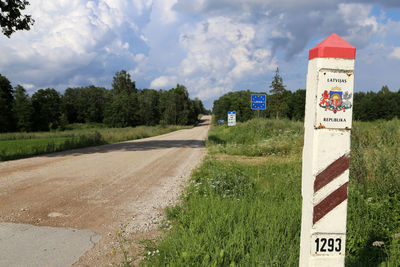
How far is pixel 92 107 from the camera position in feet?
286

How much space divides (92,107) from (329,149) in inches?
3649

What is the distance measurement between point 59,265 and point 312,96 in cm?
361

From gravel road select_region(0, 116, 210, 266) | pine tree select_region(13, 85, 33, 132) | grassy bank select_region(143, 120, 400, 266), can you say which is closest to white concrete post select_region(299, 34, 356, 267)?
grassy bank select_region(143, 120, 400, 266)

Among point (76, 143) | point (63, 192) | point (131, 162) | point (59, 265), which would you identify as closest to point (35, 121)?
point (76, 143)

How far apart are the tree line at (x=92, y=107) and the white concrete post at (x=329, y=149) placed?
212ft

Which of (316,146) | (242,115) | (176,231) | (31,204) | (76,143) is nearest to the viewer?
(316,146)

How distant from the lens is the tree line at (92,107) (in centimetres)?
5722

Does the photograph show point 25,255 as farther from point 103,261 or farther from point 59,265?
point 103,261

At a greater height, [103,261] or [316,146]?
[316,146]

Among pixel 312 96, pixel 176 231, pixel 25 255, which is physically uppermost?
pixel 312 96

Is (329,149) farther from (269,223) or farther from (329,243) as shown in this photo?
(269,223)

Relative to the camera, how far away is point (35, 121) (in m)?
60.5

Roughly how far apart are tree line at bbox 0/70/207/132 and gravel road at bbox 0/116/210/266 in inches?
2192

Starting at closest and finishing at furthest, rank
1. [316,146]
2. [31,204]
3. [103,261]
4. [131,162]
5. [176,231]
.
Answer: [316,146]
[103,261]
[176,231]
[31,204]
[131,162]
